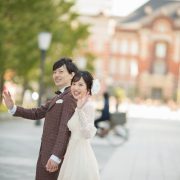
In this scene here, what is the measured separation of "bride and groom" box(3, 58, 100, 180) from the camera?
4.91 meters

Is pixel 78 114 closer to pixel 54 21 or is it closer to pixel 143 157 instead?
pixel 143 157

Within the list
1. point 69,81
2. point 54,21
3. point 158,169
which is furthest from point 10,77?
point 69,81

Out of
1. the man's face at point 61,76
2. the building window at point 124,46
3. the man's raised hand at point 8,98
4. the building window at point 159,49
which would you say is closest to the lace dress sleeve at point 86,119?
the man's face at point 61,76

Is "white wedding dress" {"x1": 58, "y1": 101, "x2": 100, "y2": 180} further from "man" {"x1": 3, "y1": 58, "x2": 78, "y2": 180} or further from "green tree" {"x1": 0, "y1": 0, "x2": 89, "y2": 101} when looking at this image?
"green tree" {"x1": 0, "y1": 0, "x2": 89, "y2": 101}

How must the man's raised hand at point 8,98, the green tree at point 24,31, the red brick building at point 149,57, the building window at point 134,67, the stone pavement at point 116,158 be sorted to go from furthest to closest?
the building window at point 134,67 < the red brick building at point 149,57 < the green tree at point 24,31 < the stone pavement at point 116,158 < the man's raised hand at point 8,98

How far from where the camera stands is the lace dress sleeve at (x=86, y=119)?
192 inches

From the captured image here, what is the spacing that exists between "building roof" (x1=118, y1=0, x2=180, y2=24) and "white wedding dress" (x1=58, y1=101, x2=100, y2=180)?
8289cm

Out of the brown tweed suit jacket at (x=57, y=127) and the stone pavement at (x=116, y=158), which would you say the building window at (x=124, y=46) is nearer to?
the stone pavement at (x=116, y=158)

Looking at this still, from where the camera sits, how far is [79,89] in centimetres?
489

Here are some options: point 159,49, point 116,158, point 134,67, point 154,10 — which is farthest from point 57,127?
point 154,10

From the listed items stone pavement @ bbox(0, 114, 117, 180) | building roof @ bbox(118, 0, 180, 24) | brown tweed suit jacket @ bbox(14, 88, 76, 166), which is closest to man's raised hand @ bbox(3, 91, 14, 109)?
brown tweed suit jacket @ bbox(14, 88, 76, 166)

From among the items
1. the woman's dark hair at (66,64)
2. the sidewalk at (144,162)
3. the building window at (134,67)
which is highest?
the building window at (134,67)

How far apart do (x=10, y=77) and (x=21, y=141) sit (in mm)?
16576

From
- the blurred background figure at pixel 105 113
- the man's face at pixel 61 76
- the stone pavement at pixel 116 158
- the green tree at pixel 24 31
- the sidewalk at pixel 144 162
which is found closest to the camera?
the man's face at pixel 61 76
